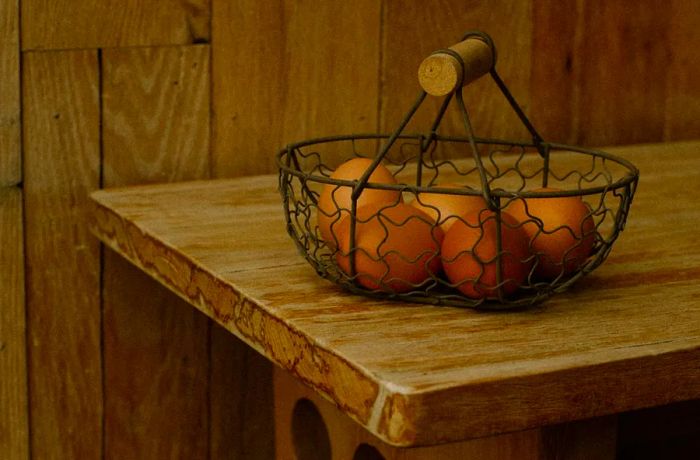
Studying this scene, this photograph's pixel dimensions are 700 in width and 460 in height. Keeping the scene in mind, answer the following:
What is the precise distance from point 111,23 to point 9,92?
0.48 ft

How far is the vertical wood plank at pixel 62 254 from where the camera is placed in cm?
143

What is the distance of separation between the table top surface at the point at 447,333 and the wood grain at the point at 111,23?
0.23 meters

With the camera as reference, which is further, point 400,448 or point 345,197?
point 400,448

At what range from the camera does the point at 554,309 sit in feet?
3.32

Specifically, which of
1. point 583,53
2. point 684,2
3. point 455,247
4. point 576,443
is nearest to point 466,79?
point 455,247

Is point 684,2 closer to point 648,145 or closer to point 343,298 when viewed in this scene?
point 648,145

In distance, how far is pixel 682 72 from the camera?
6.26 ft

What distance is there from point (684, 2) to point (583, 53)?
0.71 feet

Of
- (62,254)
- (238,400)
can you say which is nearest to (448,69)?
(62,254)

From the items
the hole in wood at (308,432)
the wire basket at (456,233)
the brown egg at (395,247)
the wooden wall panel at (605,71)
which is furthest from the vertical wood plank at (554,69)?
the brown egg at (395,247)

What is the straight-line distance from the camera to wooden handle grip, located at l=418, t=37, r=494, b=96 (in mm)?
955

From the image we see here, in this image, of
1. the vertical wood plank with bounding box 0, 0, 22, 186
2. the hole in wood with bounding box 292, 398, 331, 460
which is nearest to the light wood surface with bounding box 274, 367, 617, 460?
the hole in wood with bounding box 292, 398, 331, 460

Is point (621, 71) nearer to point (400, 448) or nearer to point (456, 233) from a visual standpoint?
point (400, 448)

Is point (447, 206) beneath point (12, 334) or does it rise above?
above
